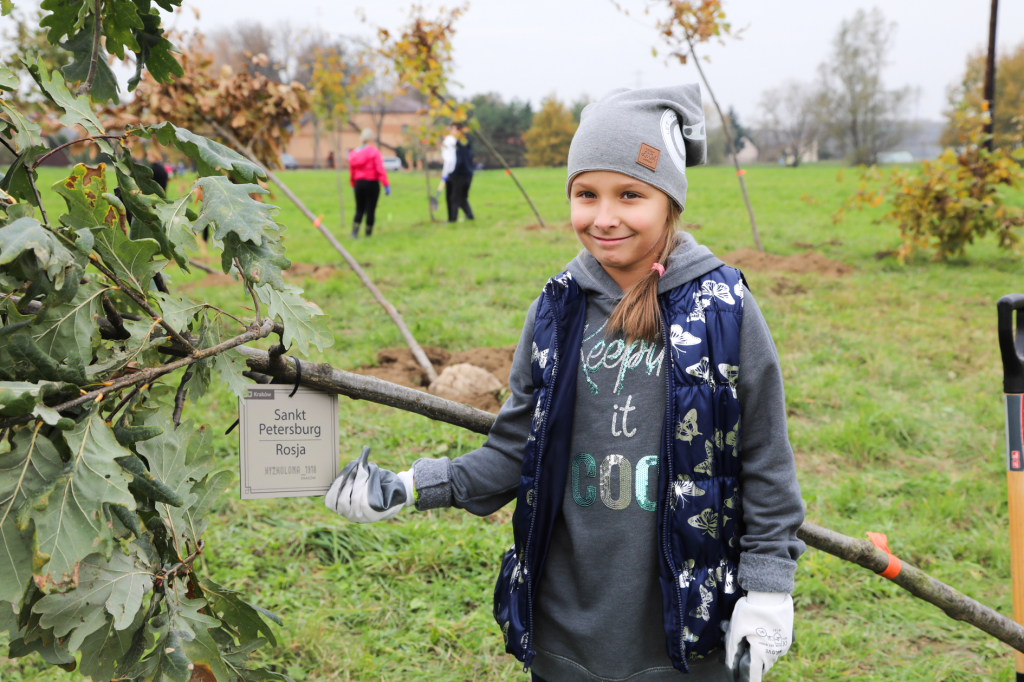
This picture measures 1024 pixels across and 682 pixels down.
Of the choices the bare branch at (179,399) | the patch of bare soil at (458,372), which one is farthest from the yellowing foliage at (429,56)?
the bare branch at (179,399)

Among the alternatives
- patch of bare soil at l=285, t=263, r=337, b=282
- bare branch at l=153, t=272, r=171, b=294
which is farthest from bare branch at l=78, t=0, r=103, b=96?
patch of bare soil at l=285, t=263, r=337, b=282

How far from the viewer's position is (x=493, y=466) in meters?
1.66

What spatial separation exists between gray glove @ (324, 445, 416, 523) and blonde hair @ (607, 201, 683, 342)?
56cm

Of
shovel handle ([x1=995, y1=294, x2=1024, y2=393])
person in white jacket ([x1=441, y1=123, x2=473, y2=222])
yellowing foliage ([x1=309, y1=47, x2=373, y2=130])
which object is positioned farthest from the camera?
yellowing foliage ([x1=309, y1=47, x2=373, y2=130])

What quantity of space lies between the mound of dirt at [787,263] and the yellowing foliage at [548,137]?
114ft

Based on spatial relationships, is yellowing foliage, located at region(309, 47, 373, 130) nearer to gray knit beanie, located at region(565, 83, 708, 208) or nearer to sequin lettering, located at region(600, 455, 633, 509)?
gray knit beanie, located at region(565, 83, 708, 208)

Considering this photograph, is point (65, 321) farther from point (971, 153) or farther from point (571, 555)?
point (971, 153)

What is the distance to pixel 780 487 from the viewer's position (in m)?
1.43

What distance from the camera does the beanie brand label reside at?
1.48m

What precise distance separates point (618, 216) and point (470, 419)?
1.88 feet

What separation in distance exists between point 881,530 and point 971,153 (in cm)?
738

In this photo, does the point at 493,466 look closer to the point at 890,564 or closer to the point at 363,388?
the point at 363,388

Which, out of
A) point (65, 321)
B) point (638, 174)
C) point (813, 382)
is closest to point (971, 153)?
point (813, 382)

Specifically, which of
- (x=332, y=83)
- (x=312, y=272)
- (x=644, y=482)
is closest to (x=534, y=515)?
(x=644, y=482)
